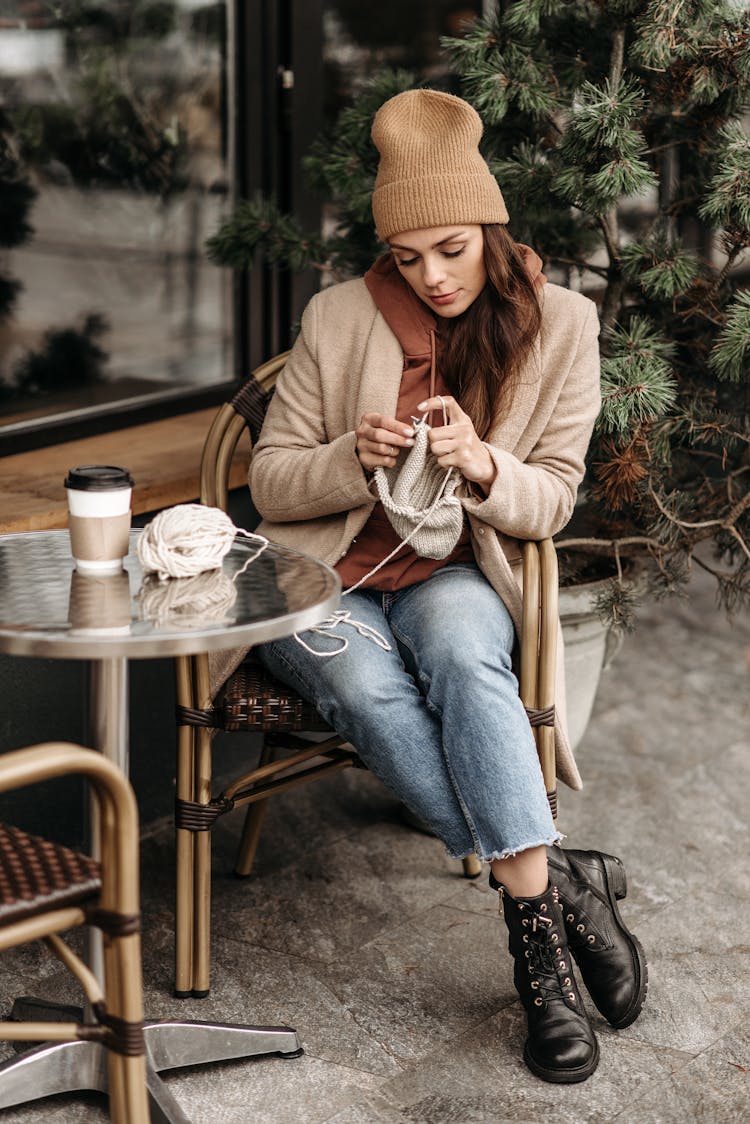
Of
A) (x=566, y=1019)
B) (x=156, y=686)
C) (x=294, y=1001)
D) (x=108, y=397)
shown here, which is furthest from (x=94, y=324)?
(x=566, y=1019)

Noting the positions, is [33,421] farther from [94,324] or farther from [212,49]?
[212,49]

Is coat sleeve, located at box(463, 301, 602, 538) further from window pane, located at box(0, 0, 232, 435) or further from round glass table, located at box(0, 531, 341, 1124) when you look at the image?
window pane, located at box(0, 0, 232, 435)

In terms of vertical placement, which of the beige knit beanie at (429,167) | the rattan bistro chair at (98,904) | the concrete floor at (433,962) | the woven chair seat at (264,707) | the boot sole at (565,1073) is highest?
the beige knit beanie at (429,167)

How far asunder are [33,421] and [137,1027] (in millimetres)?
1856

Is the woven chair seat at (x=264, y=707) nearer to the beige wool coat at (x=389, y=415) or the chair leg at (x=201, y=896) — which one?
the chair leg at (x=201, y=896)

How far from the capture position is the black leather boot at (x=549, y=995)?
6.78ft

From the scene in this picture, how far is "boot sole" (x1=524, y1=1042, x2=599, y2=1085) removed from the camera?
2062 millimetres

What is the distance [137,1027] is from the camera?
5.29ft

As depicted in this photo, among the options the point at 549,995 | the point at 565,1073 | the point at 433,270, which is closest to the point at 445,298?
the point at 433,270

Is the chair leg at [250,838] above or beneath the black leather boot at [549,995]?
beneath

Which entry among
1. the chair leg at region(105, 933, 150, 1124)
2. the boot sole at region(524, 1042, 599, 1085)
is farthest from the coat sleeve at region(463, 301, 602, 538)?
the chair leg at region(105, 933, 150, 1124)

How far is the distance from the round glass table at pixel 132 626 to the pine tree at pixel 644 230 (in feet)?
2.83

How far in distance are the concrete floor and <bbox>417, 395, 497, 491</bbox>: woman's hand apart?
0.79m

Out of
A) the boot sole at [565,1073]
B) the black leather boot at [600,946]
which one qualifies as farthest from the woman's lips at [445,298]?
the boot sole at [565,1073]
